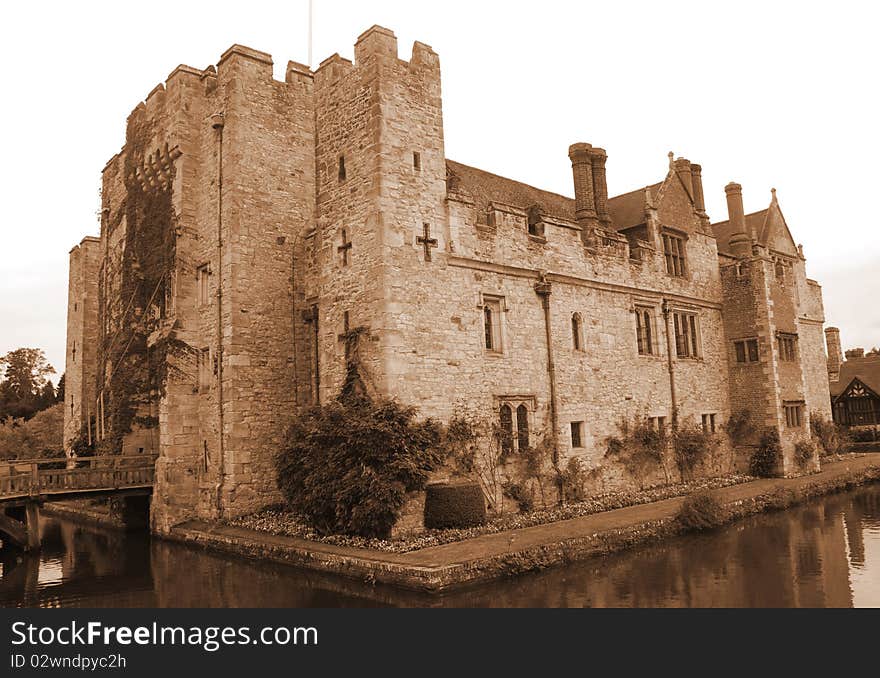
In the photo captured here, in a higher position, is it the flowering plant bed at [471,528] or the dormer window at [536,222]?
the dormer window at [536,222]

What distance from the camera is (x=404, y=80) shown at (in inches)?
693

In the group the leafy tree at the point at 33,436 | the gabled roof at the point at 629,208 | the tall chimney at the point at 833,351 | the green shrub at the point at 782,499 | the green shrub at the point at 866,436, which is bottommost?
the green shrub at the point at 782,499

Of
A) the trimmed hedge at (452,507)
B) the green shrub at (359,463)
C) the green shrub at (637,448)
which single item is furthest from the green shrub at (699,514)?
the green shrub at (359,463)

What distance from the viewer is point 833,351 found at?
48438mm

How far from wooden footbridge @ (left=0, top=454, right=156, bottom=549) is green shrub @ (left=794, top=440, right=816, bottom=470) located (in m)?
22.8

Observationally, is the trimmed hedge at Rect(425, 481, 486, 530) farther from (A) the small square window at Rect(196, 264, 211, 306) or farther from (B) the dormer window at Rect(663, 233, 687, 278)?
(B) the dormer window at Rect(663, 233, 687, 278)

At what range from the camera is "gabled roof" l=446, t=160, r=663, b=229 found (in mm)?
23078

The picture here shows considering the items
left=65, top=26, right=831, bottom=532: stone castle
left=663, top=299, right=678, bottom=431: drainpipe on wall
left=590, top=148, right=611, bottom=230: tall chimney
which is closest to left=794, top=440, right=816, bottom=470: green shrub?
left=65, top=26, right=831, bottom=532: stone castle

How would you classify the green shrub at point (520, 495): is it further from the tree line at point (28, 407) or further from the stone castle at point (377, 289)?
the tree line at point (28, 407)

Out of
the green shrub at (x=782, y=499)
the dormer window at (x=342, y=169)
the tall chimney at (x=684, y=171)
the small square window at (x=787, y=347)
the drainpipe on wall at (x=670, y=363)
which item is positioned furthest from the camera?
the tall chimney at (x=684, y=171)

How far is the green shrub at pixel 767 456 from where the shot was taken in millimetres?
25156

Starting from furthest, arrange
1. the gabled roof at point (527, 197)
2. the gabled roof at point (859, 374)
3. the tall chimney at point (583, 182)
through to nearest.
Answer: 1. the gabled roof at point (859, 374)
2. the tall chimney at point (583, 182)
3. the gabled roof at point (527, 197)

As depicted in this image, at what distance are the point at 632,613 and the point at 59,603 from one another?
10.5 m

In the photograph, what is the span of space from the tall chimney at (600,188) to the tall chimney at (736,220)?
32.8 ft
